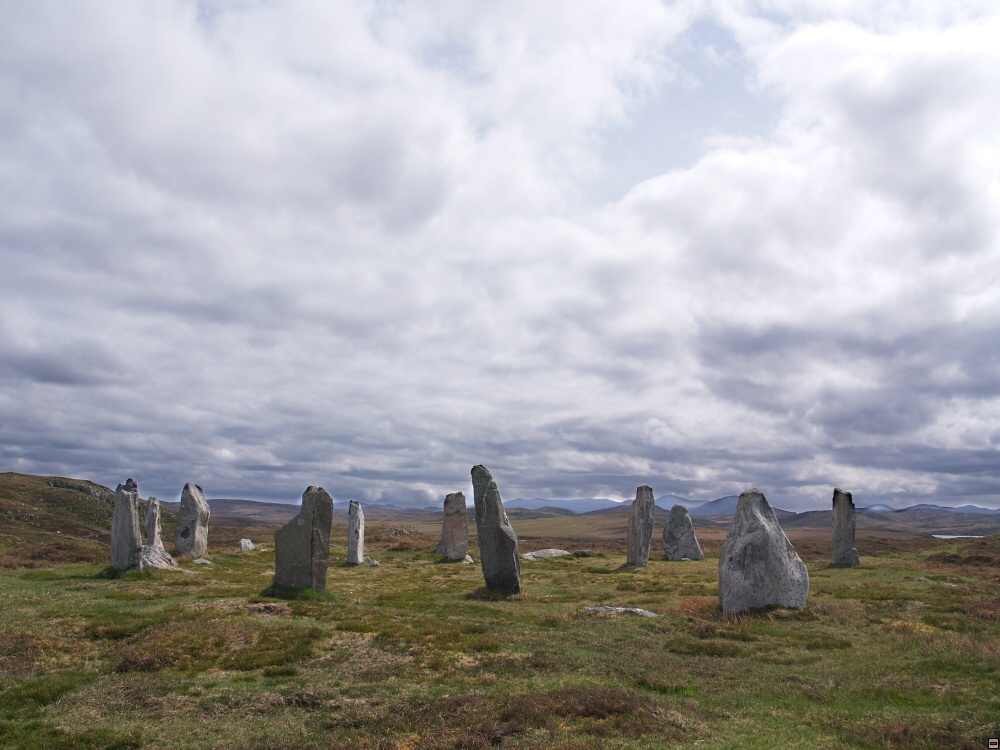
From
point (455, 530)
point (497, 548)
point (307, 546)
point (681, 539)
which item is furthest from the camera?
point (681, 539)

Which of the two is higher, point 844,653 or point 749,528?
point 749,528

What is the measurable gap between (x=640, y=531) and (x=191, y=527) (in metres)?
27.1

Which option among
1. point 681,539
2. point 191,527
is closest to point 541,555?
point 681,539

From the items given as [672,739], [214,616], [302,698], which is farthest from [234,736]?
[214,616]

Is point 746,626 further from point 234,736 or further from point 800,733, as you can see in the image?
point 234,736

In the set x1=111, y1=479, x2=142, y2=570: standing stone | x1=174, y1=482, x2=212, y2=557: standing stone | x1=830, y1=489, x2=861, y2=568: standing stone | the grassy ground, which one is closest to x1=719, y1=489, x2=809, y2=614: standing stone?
the grassy ground

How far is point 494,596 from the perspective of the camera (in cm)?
2392

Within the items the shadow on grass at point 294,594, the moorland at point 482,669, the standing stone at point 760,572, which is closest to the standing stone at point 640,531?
the moorland at point 482,669

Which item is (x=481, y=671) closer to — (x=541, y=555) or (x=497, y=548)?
(x=497, y=548)

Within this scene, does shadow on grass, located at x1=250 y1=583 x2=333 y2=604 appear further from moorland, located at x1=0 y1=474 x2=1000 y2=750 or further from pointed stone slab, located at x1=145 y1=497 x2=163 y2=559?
pointed stone slab, located at x1=145 y1=497 x2=163 y2=559

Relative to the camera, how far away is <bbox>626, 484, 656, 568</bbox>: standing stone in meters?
37.1

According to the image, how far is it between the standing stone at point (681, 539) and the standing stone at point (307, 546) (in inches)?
1125

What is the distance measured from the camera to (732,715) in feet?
34.5

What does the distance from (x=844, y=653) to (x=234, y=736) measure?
13.6m
